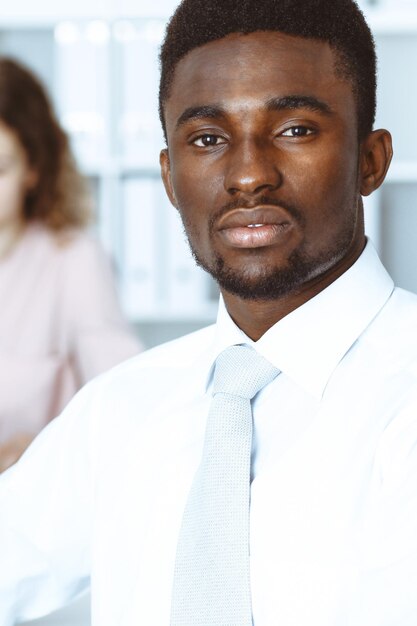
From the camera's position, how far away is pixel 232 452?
83 cm

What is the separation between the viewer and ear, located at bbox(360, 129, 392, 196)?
0.89 metres

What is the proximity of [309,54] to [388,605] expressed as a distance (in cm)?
45

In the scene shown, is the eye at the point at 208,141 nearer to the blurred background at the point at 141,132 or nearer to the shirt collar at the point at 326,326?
the shirt collar at the point at 326,326

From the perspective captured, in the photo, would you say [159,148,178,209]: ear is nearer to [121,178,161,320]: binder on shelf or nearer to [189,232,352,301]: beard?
[189,232,352,301]: beard

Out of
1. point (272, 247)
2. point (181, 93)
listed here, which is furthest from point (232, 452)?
point (181, 93)

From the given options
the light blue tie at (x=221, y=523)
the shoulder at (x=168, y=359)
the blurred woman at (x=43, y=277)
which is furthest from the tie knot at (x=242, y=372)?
the blurred woman at (x=43, y=277)

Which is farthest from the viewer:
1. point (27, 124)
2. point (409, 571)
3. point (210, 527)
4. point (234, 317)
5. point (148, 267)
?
point (148, 267)

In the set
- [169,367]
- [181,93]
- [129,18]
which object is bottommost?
[169,367]

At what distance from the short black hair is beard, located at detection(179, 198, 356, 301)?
0.37ft

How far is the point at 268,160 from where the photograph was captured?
797 mm

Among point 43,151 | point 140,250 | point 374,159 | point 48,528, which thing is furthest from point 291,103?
point 140,250

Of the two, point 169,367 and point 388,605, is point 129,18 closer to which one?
point 169,367

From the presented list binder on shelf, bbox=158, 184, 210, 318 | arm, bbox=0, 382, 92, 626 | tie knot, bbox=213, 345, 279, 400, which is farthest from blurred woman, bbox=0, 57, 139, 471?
tie knot, bbox=213, 345, 279, 400

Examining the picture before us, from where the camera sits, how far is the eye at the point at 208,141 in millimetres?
832
